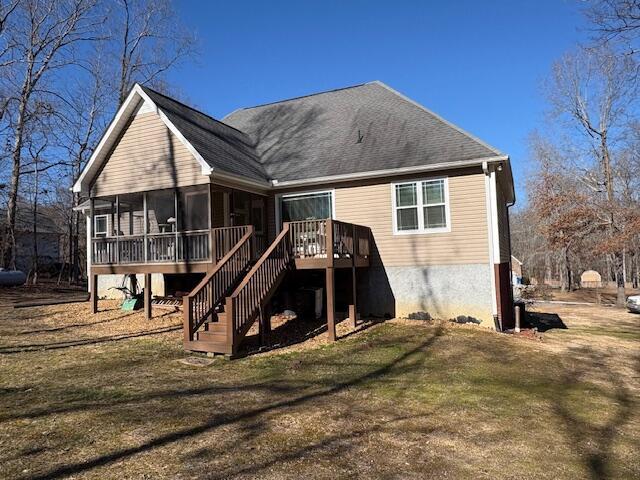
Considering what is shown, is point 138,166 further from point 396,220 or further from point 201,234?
point 396,220

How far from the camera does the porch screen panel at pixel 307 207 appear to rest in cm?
1428

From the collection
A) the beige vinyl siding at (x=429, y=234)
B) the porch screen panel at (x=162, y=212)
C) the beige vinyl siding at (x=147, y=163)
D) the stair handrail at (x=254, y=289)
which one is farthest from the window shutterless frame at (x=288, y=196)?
the porch screen panel at (x=162, y=212)

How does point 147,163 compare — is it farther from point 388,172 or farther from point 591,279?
point 591,279

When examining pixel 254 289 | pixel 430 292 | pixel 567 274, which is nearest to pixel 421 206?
pixel 430 292

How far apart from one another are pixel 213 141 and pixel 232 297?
23.0 feet

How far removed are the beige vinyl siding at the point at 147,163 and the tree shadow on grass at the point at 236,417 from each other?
7.05 meters

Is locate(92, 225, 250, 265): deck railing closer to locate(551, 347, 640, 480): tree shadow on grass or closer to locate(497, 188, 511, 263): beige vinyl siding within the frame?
locate(551, 347, 640, 480): tree shadow on grass

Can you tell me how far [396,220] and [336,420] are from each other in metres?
8.47

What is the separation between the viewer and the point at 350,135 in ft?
51.1

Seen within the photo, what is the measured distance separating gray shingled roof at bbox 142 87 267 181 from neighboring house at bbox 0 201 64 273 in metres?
26.8

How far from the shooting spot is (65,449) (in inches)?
182

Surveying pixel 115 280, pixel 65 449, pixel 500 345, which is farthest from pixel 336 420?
pixel 115 280

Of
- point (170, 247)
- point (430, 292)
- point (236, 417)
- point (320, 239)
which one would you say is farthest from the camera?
point (170, 247)

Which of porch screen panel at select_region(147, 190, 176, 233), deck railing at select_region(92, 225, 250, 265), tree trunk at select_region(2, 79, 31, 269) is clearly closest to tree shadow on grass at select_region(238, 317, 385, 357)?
deck railing at select_region(92, 225, 250, 265)
